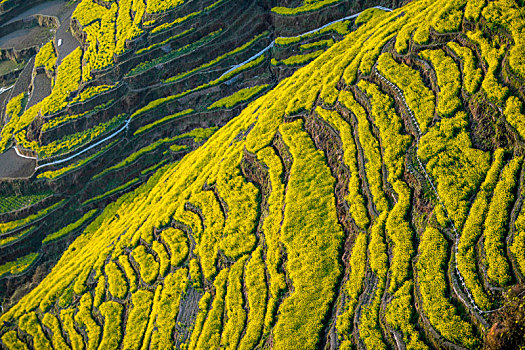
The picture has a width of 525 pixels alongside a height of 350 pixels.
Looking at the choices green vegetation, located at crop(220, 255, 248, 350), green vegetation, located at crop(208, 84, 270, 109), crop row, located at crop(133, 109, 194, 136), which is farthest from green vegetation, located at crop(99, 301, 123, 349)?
green vegetation, located at crop(208, 84, 270, 109)

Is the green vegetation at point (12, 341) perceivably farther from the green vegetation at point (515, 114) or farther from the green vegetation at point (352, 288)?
the green vegetation at point (515, 114)

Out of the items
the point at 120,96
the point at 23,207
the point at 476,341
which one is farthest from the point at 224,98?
the point at 476,341

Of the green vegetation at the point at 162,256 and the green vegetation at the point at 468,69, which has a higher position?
the green vegetation at the point at 468,69

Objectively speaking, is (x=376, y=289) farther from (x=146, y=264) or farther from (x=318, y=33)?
(x=318, y=33)

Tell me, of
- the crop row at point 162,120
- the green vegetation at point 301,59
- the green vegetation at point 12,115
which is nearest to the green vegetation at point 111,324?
the crop row at point 162,120

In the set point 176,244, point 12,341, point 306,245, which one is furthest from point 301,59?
point 12,341

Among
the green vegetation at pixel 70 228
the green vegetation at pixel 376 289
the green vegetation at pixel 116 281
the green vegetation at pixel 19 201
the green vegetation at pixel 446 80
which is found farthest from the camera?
the green vegetation at pixel 19 201

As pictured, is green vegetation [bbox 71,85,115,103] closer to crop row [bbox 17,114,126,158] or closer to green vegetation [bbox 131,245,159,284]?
crop row [bbox 17,114,126,158]
